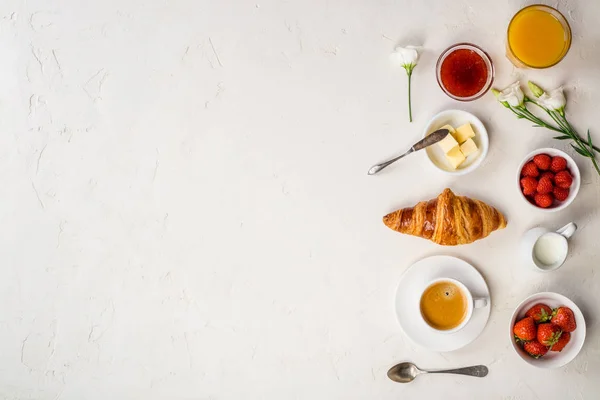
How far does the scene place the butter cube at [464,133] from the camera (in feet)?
5.53

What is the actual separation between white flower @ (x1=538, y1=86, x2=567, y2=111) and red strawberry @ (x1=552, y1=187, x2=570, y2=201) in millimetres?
241

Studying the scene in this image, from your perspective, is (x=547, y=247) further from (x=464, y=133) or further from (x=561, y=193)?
(x=464, y=133)

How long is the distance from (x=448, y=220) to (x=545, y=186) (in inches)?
11.6

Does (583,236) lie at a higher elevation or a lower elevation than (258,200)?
higher

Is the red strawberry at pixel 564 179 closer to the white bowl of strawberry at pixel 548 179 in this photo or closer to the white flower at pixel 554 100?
the white bowl of strawberry at pixel 548 179

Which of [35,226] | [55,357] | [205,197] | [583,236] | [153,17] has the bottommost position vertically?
[55,357]

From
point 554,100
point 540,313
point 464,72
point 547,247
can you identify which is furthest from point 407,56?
point 540,313

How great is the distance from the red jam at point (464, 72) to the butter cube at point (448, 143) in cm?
14

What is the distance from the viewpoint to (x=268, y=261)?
1.76 metres

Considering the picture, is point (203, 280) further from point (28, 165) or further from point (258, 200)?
point (28, 165)

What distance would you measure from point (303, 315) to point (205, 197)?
0.47 meters

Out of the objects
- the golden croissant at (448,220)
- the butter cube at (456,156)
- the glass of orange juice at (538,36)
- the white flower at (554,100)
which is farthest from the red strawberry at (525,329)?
the glass of orange juice at (538,36)

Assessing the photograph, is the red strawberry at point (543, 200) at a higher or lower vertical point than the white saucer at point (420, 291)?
higher

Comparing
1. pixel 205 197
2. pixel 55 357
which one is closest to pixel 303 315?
pixel 205 197
